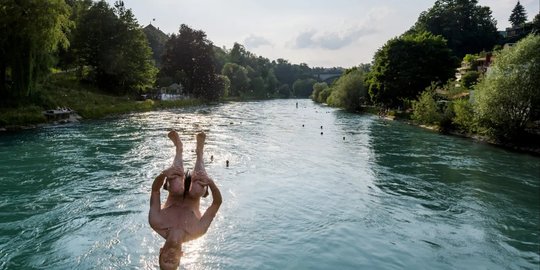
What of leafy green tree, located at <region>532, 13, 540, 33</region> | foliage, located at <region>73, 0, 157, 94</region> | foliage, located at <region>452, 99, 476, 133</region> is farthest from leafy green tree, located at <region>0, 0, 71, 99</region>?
leafy green tree, located at <region>532, 13, 540, 33</region>

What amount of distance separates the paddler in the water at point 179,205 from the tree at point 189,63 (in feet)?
362

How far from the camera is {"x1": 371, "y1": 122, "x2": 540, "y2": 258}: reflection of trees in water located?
18.5 m

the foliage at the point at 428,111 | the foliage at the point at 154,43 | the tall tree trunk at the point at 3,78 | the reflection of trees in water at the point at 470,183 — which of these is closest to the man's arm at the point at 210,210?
the reflection of trees in water at the point at 470,183

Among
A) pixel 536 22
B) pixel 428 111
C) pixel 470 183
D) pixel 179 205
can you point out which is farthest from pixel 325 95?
pixel 179 205

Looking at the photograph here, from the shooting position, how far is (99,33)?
249 feet

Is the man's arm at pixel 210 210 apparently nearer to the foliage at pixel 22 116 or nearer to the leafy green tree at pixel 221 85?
the foliage at pixel 22 116

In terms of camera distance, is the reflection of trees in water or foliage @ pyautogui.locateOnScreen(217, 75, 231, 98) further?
foliage @ pyautogui.locateOnScreen(217, 75, 231, 98)

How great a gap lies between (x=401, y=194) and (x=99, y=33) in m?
71.1

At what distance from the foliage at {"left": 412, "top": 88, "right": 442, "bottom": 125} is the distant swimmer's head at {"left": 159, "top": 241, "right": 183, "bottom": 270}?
53.5 metres

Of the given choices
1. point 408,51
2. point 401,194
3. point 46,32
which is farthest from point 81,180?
point 408,51

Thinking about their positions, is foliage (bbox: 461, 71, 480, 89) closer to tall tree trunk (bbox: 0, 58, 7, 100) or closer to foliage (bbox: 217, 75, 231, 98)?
tall tree trunk (bbox: 0, 58, 7, 100)

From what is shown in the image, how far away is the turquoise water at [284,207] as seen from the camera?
1430cm

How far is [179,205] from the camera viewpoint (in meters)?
6.12

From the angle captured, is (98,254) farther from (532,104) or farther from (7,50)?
(532,104)
